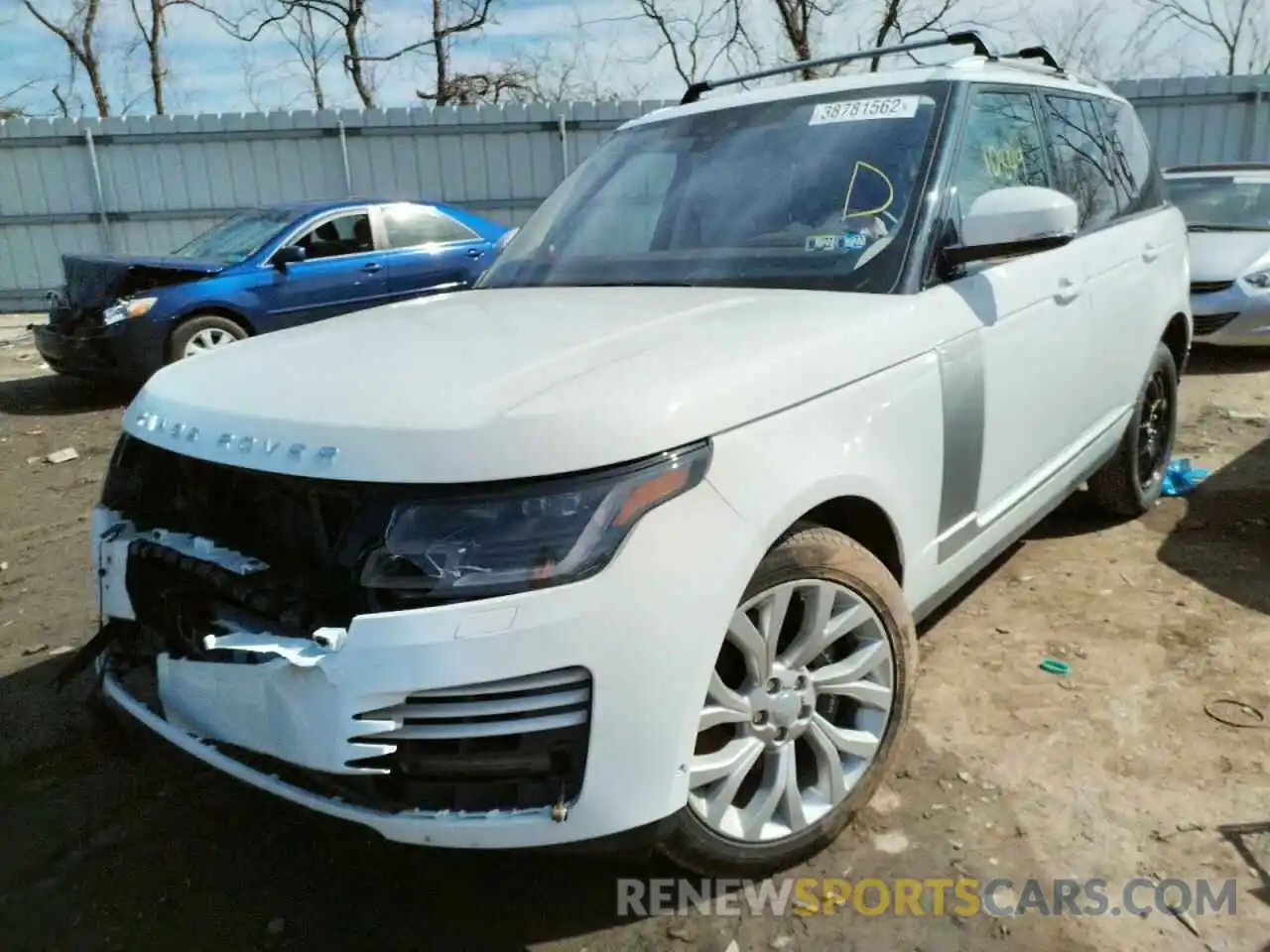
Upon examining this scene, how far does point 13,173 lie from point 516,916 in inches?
572

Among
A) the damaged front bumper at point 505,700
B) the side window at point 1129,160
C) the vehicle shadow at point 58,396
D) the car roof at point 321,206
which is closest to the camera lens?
the damaged front bumper at point 505,700

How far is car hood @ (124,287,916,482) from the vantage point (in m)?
1.75

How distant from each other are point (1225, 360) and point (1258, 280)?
778 mm

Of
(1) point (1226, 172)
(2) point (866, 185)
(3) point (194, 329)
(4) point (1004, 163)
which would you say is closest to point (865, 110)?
(2) point (866, 185)

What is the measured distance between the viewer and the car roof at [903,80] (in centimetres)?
294

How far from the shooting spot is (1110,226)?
374cm

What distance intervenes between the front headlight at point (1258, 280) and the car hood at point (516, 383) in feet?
21.2

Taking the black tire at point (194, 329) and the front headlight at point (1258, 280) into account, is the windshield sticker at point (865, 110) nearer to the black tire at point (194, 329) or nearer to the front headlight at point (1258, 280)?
the front headlight at point (1258, 280)

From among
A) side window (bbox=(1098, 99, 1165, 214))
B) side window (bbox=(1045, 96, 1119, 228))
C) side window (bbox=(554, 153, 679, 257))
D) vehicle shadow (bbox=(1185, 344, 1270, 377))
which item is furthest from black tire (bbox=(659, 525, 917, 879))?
vehicle shadow (bbox=(1185, 344, 1270, 377))

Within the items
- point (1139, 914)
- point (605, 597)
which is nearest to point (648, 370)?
point (605, 597)

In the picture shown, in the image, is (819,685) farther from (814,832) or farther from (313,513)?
(313,513)

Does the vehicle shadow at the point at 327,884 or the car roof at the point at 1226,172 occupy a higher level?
the car roof at the point at 1226,172

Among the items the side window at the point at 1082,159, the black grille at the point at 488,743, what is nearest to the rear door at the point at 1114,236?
the side window at the point at 1082,159

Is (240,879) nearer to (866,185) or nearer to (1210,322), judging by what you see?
(866,185)
